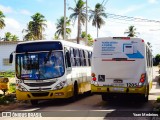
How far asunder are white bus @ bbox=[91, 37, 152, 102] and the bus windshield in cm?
163

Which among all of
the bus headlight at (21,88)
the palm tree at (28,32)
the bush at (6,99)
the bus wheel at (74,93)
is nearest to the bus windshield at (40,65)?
the bus headlight at (21,88)

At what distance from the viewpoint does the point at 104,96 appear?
16.8 meters

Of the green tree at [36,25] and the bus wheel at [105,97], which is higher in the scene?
the green tree at [36,25]

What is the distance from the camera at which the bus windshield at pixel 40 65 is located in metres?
16.0

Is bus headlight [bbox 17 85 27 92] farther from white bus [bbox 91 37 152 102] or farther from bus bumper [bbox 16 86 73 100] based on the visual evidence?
white bus [bbox 91 37 152 102]

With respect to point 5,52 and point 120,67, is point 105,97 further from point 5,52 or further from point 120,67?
point 5,52

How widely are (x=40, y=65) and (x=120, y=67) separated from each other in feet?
11.4

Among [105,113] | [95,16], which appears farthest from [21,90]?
[95,16]

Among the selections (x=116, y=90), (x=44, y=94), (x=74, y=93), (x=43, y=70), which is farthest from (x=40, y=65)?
(x=116, y=90)

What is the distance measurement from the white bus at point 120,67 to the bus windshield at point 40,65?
1627 millimetres

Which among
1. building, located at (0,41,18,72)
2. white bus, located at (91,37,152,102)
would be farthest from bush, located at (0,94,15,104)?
building, located at (0,41,18,72)

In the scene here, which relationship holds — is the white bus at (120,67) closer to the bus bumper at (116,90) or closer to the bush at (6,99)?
the bus bumper at (116,90)

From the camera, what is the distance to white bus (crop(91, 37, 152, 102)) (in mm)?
14969

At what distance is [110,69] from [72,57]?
3.04m
